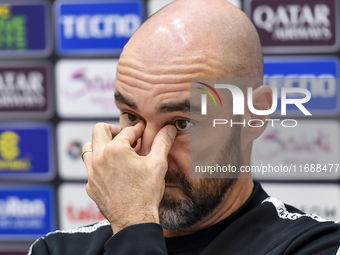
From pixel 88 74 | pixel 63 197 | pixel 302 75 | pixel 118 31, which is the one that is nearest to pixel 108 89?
pixel 88 74

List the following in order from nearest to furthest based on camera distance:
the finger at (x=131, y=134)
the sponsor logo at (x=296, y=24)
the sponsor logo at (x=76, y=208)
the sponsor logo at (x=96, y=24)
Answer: the finger at (x=131, y=134)
the sponsor logo at (x=296, y=24)
the sponsor logo at (x=96, y=24)
the sponsor logo at (x=76, y=208)

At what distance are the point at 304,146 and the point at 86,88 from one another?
1166 millimetres

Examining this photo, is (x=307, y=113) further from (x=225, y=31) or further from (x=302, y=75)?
(x=225, y=31)

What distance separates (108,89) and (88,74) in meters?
0.13

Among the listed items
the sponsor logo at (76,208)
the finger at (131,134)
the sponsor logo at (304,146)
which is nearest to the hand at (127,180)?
the finger at (131,134)

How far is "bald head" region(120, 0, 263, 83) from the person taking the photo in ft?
3.29

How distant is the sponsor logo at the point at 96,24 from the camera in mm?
2172

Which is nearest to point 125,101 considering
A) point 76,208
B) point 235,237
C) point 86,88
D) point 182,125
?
point 182,125

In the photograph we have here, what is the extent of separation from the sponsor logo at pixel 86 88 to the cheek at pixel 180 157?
1.20m

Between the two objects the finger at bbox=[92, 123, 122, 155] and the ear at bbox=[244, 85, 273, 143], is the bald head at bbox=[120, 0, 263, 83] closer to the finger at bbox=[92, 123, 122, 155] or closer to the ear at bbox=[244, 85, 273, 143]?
the ear at bbox=[244, 85, 273, 143]

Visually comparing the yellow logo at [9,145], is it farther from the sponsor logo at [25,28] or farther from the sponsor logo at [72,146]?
the sponsor logo at [25,28]

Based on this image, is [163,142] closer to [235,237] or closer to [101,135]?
[101,135]

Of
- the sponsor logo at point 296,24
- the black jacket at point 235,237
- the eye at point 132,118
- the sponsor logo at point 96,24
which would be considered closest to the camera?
the black jacket at point 235,237

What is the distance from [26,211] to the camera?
2.33 m
